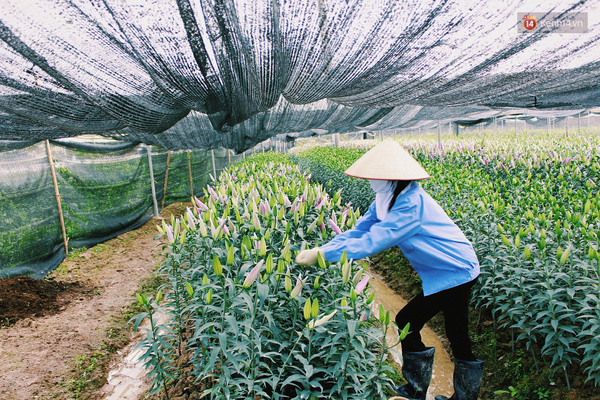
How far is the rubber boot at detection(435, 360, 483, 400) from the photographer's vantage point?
2381 millimetres

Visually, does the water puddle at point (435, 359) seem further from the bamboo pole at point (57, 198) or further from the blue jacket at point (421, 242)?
the bamboo pole at point (57, 198)

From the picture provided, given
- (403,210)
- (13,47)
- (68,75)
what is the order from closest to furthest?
(13,47)
(403,210)
(68,75)

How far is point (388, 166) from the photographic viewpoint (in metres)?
2.12

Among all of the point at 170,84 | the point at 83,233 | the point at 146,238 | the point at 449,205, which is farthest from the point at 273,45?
the point at 146,238

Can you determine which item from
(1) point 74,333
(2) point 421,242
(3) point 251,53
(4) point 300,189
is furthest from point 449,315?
(1) point 74,333

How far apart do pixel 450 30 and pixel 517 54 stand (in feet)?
2.71

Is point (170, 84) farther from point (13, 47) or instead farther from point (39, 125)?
point (39, 125)

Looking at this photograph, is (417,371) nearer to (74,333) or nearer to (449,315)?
(449,315)

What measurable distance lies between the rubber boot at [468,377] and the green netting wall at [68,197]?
448 cm

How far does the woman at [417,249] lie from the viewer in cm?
205

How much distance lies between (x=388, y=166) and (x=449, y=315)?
3.30ft

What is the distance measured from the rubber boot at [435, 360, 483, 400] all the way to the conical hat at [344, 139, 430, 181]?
1226 mm

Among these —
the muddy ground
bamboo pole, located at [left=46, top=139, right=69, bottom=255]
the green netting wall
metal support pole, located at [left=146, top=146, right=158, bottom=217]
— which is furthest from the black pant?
metal support pole, located at [left=146, top=146, right=158, bottom=217]

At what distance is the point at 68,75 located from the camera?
90.4 inches
